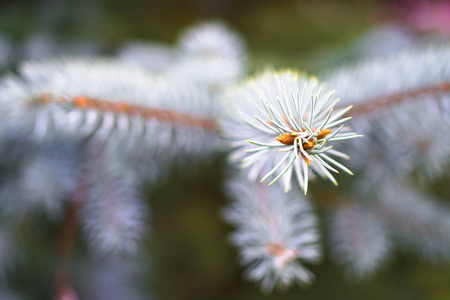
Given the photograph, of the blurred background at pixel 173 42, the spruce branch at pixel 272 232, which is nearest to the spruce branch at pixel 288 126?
the spruce branch at pixel 272 232

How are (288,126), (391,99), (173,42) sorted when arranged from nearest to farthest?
(288,126) → (391,99) → (173,42)

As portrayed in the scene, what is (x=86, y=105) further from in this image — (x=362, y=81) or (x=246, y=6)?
(x=246, y=6)

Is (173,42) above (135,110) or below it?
above

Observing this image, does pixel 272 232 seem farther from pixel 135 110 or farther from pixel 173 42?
pixel 173 42

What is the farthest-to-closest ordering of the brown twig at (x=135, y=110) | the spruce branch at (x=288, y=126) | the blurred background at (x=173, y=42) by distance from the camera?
1. the blurred background at (x=173, y=42)
2. the brown twig at (x=135, y=110)
3. the spruce branch at (x=288, y=126)

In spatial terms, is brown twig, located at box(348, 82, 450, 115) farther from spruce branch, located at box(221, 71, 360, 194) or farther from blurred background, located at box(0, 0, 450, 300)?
blurred background, located at box(0, 0, 450, 300)

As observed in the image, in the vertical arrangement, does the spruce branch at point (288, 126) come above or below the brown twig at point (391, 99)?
below

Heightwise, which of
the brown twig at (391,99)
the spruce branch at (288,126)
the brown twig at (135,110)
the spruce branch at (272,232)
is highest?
the brown twig at (391,99)

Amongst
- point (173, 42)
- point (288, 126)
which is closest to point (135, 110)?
point (288, 126)

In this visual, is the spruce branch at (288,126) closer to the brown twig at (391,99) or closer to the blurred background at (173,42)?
the brown twig at (391,99)

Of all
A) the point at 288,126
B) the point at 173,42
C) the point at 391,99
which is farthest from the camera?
the point at 173,42
